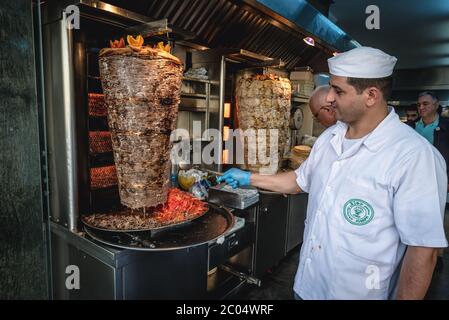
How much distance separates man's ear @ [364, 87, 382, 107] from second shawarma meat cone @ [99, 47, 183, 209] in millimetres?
979

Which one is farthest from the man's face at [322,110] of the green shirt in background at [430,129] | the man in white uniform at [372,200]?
the green shirt in background at [430,129]

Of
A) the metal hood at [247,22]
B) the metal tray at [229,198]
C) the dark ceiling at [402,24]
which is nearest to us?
the metal tray at [229,198]

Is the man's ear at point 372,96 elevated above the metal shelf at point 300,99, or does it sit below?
below

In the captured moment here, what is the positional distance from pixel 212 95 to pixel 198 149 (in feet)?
1.89

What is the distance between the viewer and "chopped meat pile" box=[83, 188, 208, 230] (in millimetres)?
1778

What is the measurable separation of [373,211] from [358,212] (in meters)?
0.06

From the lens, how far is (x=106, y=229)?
1.71 meters

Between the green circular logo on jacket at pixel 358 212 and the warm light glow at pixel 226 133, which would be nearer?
the green circular logo on jacket at pixel 358 212

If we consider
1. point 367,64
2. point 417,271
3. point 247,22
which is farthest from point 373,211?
point 247,22

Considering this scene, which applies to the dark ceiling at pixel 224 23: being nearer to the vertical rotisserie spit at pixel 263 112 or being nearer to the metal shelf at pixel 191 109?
the vertical rotisserie spit at pixel 263 112

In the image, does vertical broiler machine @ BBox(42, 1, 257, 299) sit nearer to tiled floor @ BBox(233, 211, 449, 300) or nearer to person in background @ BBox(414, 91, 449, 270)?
tiled floor @ BBox(233, 211, 449, 300)

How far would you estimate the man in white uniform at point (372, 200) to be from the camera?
1256 mm

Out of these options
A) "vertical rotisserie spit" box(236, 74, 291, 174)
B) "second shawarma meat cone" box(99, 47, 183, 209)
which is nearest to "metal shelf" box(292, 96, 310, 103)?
"vertical rotisserie spit" box(236, 74, 291, 174)

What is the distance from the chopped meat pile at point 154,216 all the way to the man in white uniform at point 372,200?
30.5 inches
